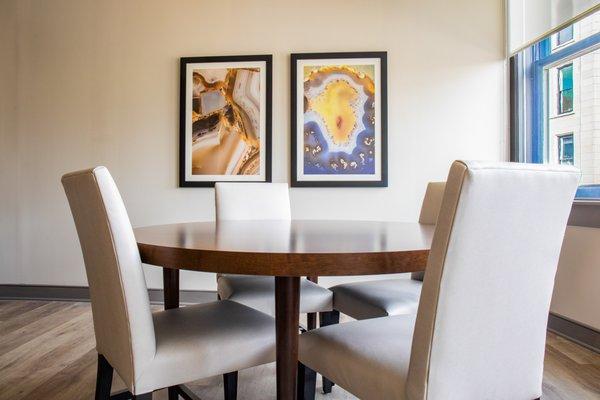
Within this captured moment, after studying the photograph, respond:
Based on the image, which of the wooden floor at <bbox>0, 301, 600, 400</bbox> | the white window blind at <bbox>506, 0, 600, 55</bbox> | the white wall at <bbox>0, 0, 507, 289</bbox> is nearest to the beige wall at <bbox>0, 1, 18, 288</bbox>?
the white wall at <bbox>0, 0, 507, 289</bbox>

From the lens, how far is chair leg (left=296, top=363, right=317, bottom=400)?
110 centimetres

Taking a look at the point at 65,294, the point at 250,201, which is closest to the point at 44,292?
the point at 65,294

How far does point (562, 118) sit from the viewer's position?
8.09ft

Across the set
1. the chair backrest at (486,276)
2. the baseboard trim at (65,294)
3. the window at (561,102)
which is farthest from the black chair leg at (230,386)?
the window at (561,102)

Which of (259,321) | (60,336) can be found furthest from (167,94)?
(259,321)

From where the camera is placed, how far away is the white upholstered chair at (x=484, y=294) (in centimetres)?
71

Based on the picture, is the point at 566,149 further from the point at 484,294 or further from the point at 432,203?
the point at 484,294

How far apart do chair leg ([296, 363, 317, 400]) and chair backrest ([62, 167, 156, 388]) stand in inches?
15.6

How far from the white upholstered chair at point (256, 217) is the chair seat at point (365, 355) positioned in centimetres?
57

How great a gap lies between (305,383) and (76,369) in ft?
4.75

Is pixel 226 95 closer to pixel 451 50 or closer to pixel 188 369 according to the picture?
pixel 451 50

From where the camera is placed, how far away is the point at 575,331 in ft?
7.48

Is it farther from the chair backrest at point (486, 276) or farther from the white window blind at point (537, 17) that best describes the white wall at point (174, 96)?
the chair backrest at point (486, 276)

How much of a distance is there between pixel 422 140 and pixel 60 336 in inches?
108
